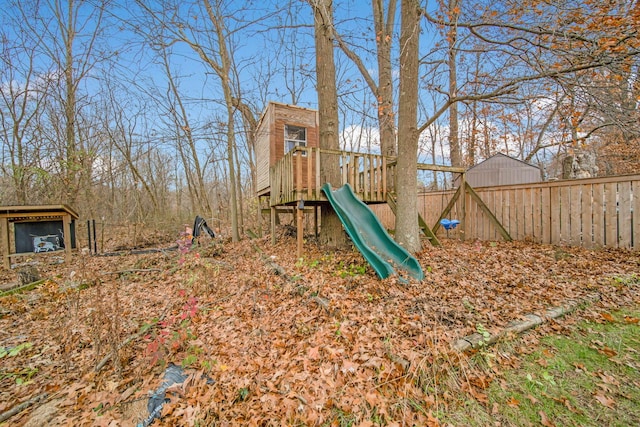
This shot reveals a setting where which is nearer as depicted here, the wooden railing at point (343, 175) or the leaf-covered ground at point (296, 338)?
Answer: the leaf-covered ground at point (296, 338)

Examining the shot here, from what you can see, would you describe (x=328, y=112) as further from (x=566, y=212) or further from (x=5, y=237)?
(x=5, y=237)

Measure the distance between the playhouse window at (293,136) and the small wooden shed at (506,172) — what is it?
27.4 feet

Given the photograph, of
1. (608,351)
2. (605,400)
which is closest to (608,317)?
(608,351)

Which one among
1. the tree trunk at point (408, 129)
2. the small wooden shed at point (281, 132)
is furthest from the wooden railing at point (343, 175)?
the small wooden shed at point (281, 132)

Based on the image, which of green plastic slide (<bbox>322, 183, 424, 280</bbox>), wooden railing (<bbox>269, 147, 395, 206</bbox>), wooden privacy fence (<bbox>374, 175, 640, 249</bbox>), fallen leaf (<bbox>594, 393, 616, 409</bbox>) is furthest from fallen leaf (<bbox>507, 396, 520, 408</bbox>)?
wooden privacy fence (<bbox>374, 175, 640, 249</bbox>)

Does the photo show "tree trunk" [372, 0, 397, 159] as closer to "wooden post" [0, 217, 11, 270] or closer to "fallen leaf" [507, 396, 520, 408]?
"fallen leaf" [507, 396, 520, 408]

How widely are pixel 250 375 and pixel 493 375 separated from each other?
2.07m

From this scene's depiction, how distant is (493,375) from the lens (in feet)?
6.98

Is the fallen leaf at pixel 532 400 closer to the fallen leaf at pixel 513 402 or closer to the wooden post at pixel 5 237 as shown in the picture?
the fallen leaf at pixel 513 402

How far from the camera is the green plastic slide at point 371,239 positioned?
12.7 ft

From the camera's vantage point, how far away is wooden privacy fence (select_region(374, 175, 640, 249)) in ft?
16.1

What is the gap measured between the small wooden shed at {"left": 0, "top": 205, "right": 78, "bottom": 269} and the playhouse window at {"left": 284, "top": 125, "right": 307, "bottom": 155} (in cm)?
634

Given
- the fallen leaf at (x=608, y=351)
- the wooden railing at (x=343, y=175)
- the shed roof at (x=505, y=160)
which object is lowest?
the fallen leaf at (x=608, y=351)

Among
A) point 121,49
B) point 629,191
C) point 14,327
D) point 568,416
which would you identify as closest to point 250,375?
point 568,416
